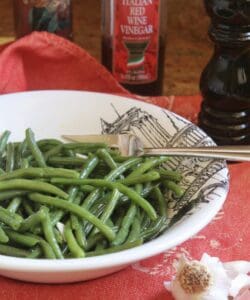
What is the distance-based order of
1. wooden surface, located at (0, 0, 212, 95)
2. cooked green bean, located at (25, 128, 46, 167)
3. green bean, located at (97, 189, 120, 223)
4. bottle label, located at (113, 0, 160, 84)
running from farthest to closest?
wooden surface, located at (0, 0, 212, 95)
bottle label, located at (113, 0, 160, 84)
cooked green bean, located at (25, 128, 46, 167)
green bean, located at (97, 189, 120, 223)

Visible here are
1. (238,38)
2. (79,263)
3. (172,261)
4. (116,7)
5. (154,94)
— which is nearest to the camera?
(79,263)

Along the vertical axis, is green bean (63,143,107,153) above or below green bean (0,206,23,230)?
below

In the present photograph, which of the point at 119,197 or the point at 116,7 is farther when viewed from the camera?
the point at 116,7

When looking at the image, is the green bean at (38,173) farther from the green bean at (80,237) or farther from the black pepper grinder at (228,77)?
the black pepper grinder at (228,77)

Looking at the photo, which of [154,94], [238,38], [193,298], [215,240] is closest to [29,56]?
[154,94]

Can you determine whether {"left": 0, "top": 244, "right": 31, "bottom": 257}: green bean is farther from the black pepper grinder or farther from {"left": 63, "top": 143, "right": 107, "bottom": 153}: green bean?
the black pepper grinder

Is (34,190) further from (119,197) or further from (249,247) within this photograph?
(249,247)

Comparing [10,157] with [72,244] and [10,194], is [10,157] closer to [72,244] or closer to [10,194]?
[10,194]

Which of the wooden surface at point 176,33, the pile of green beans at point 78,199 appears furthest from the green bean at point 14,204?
the wooden surface at point 176,33

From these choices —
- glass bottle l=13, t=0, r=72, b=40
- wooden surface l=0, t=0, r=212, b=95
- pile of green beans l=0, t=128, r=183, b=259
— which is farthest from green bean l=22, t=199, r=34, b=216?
wooden surface l=0, t=0, r=212, b=95
